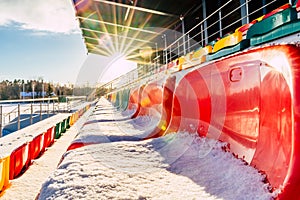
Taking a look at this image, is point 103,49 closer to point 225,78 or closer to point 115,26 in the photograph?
point 115,26

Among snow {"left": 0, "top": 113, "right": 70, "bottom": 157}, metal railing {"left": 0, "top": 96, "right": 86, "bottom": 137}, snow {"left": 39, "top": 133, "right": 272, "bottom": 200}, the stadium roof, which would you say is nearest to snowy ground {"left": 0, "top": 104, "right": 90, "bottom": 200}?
snow {"left": 0, "top": 113, "right": 70, "bottom": 157}

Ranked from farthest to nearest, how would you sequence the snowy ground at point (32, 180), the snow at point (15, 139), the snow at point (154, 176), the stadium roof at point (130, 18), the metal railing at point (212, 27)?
the stadium roof at point (130, 18) → the metal railing at point (212, 27) → the snow at point (15, 139) → the snowy ground at point (32, 180) → the snow at point (154, 176)

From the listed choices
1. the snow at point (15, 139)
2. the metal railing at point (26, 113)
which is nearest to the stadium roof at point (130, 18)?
the metal railing at point (26, 113)

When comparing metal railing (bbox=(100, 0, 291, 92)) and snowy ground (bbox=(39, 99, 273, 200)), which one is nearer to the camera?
snowy ground (bbox=(39, 99, 273, 200))

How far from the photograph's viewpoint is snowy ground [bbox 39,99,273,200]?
1326mm

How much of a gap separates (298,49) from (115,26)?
16333 mm

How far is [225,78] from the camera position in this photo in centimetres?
200

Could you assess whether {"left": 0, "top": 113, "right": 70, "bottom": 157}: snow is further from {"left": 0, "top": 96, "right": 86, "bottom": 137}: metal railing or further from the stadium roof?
Answer: the stadium roof

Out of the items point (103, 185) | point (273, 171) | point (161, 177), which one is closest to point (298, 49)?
point (273, 171)

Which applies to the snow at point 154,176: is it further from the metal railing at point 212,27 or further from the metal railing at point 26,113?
the metal railing at point 26,113

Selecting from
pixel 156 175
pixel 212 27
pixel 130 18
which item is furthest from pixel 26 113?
pixel 156 175

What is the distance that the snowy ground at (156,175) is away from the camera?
1326 mm

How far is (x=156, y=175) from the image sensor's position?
5.31 ft

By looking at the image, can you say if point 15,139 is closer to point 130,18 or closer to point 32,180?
point 32,180
